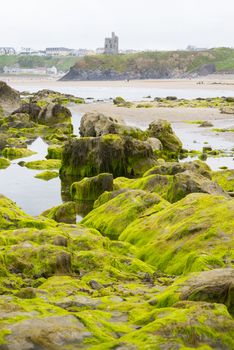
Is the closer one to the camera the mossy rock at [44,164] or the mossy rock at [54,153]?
the mossy rock at [44,164]

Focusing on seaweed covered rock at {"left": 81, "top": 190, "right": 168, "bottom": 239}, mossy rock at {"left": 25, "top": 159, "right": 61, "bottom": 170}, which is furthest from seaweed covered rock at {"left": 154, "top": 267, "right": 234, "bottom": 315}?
mossy rock at {"left": 25, "top": 159, "right": 61, "bottom": 170}

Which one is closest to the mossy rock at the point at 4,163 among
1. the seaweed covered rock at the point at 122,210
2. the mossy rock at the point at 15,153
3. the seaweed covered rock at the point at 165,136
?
the mossy rock at the point at 15,153

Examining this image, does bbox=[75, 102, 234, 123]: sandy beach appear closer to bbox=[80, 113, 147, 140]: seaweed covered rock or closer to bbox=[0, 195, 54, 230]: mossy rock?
Result: bbox=[80, 113, 147, 140]: seaweed covered rock

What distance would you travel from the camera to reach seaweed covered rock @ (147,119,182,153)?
48719 millimetres

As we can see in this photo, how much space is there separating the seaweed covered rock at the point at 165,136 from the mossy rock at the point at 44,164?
9.88 metres

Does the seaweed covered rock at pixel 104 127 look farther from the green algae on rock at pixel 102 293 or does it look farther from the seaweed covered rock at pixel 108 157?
the green algae on rock at pixel 102 293

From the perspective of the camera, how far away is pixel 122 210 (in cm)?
2402

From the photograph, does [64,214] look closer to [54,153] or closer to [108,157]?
[108,157]

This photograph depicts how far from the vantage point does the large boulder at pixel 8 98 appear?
288ft

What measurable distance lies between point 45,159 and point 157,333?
123 ft

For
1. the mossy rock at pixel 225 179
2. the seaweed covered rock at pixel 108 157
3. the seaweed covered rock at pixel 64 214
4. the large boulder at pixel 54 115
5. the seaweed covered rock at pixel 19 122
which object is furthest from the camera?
the large boulder at pixel 54 115

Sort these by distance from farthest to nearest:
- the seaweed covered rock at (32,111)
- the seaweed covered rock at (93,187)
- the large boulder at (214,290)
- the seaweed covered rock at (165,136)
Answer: the seaweed covered rock at (32,111) < the seaweed covered rock at (165,136) < the seaweed covered rock at (93,187) < the large boulder at (214,290)

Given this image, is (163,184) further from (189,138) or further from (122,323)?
(189,138)

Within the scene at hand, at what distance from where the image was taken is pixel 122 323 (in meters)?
11.0
